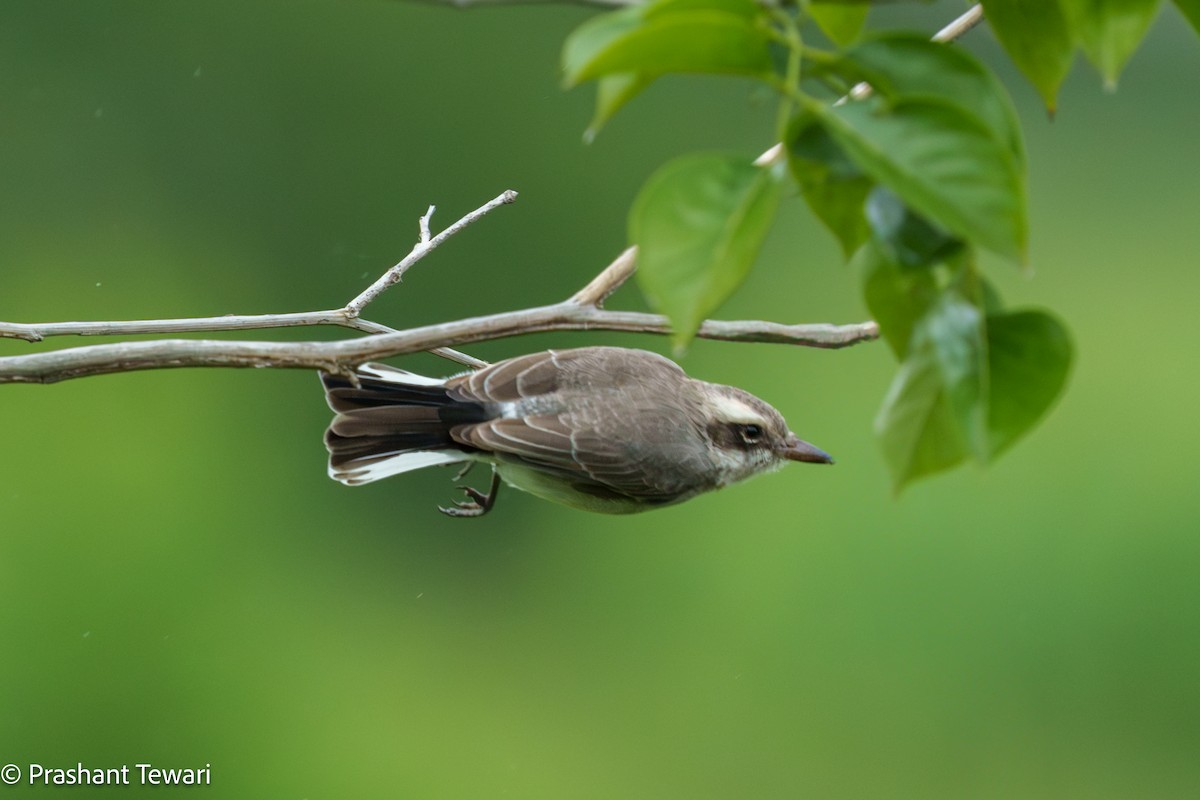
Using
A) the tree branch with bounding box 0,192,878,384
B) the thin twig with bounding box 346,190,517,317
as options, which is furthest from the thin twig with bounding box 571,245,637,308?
the thin twig with bounding box 346,190,517,317

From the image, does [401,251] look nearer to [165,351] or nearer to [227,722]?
[227,722]

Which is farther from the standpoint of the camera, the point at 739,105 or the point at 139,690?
the point at 739,105

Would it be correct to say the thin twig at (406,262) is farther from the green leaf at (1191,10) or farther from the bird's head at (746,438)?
the green leaf at (1191,10)

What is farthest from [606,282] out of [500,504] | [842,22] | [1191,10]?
[500,504]

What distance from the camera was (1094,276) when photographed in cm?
933

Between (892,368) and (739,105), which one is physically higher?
(739,105)

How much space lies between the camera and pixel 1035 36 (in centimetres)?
84

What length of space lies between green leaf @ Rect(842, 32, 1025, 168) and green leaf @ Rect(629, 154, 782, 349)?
8 centimetres

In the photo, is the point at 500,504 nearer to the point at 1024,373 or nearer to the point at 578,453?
the point at 578,453

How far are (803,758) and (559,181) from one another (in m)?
4.44

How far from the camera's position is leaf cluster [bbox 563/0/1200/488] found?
0.68 meters

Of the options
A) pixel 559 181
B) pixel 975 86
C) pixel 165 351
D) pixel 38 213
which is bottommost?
pixel 975 86

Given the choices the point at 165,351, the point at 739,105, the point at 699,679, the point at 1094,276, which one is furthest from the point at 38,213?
the point at 165,351

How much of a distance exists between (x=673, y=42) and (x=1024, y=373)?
239 millimetres
